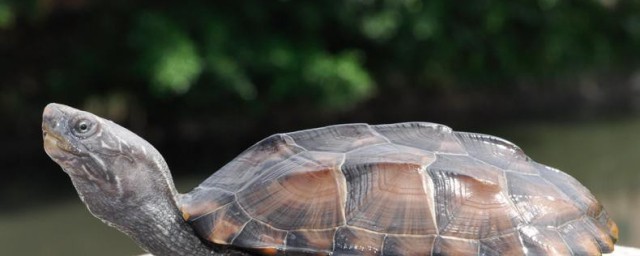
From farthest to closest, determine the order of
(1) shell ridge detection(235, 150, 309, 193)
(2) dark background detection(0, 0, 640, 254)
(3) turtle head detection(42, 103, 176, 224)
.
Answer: (2) dark background detection(0, 0, 640, 254) → (1) shell ridge detection(235, 150, 309, 193) → (3) turtle head detection(42, 103, 176, 224)

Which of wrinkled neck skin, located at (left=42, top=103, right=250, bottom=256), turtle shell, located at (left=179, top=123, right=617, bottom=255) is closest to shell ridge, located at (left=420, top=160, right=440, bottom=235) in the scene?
turtle shell, located at (left=179, top=123, right=617, bottom=255)

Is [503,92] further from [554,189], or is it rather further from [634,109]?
[554,189]

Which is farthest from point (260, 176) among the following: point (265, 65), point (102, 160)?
point (265, 65)

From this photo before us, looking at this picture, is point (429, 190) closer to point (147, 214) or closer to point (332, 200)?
point (332, 200)

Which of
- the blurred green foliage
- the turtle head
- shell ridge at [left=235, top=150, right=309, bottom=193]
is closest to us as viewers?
the turtle head

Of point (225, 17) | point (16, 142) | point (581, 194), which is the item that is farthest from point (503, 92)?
point (581, 194)

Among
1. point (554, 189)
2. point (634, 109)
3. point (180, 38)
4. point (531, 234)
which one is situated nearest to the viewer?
point (531, 234)

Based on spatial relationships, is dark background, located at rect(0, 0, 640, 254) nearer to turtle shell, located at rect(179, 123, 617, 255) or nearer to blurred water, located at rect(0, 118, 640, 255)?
blurred water, located at rect(0, 118, 640, 255)

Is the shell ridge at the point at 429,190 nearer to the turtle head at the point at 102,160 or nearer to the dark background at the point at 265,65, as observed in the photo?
the turtle head at the point at 102,160
